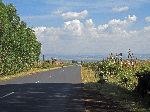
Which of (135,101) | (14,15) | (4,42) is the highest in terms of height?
(14,15)

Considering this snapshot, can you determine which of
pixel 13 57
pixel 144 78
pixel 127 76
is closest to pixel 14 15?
pixel 13 57

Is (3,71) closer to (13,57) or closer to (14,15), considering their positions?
(13,57)

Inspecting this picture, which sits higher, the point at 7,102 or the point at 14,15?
the point at 14,15

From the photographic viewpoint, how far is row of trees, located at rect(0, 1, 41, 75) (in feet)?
183

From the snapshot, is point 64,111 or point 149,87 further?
point 149,87

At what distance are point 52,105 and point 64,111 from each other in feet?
8.36

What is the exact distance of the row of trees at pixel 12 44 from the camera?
183 feet

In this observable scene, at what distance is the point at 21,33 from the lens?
67.1 m

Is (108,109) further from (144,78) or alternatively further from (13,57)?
(13,57)

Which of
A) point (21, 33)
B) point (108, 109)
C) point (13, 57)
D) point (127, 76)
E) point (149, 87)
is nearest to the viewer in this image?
point (108, 109)

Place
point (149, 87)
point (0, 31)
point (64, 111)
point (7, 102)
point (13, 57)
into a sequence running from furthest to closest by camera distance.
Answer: point (13, 57)
point (0, 31)
point (149, 87)
point (7, 102)
point (64, 111)

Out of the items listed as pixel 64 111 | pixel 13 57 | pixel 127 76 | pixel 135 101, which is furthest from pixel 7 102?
pixel 13 57

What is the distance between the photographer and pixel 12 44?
198 feet

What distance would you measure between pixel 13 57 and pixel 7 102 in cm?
3835
